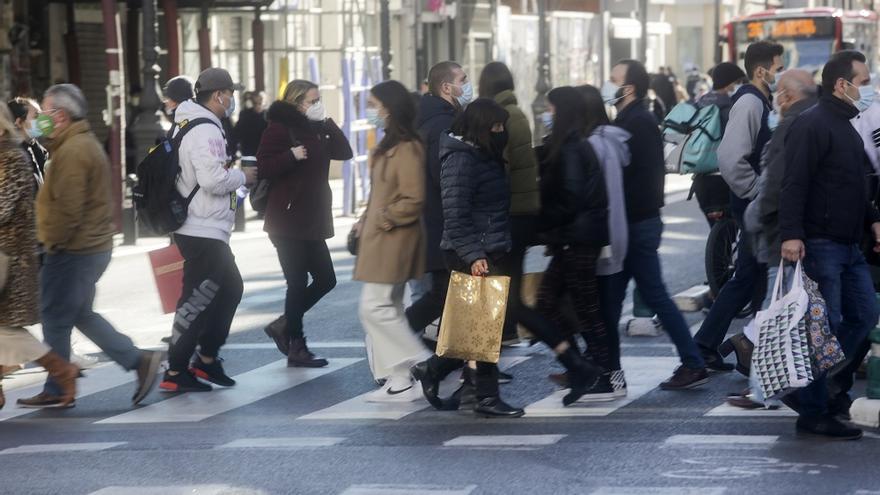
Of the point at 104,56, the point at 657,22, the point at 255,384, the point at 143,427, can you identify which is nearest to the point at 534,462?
the point at 143,427

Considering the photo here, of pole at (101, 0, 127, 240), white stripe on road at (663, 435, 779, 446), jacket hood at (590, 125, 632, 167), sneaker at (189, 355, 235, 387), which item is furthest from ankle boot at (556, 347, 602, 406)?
pole at (101, 0, 127, 240)

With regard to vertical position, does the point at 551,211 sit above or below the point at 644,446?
above

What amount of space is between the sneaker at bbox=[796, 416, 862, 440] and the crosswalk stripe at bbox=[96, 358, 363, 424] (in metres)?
3.15

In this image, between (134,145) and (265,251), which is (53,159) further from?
(134,145)

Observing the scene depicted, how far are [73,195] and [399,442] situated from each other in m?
2.51

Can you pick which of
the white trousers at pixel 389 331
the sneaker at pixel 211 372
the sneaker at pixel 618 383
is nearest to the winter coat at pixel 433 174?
the white trousers at pixel 389 331

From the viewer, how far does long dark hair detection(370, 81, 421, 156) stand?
9180 mm

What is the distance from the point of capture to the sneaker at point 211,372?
10.2m

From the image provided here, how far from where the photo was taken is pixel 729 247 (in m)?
13.0

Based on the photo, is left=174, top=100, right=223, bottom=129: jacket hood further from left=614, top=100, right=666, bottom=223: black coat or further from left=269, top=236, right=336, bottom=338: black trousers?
left=614, top=100, right=666, bottom=223: black coat

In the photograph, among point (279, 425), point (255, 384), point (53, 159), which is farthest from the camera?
point (255, 384)

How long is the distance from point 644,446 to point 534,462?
59 centimetres

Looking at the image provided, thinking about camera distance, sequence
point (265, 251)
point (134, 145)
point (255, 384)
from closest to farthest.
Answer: point (255, 384), point (265, 251), point (134, 145)

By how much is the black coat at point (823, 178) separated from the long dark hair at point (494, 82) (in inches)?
85.0
